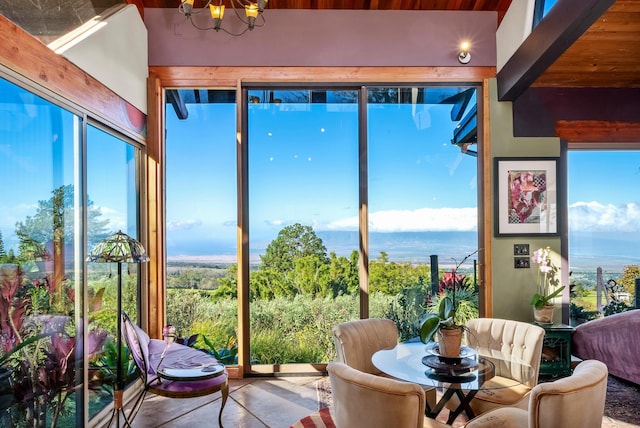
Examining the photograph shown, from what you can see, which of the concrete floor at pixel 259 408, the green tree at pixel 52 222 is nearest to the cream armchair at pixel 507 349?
the concrete floor at pixel 259 408

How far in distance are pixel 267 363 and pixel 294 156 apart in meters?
2.03

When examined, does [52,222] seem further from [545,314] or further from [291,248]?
[545,314]

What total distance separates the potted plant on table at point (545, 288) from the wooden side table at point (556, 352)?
4.6 inches

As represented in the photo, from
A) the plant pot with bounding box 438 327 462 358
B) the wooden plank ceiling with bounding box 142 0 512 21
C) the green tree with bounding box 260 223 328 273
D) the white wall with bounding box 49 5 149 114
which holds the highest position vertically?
the wooden plank ceiling with bounding box 142 0 512 21

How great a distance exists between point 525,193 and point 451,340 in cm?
232

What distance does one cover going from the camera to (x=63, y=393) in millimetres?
2521

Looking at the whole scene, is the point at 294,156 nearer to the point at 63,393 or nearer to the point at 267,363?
the point at 267,363

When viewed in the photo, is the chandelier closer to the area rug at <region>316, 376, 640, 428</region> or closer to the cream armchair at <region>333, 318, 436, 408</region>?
→ the cream armchair at <region>333, 318, 436, 408</region>

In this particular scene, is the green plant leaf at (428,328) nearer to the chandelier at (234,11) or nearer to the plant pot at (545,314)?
the plant pot at (545,314)

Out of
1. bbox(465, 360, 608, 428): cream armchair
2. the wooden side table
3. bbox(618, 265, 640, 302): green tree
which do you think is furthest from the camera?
bbox(618, 265, 640, 302): green tree

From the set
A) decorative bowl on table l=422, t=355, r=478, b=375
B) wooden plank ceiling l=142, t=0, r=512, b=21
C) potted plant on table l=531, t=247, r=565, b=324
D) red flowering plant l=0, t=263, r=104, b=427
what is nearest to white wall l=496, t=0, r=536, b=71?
wooden plank ceiling l=142, t=0, r=512, b=21

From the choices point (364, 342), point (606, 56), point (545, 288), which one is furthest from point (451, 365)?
point (606, 56)

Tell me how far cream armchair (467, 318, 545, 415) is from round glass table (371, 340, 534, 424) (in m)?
0.02

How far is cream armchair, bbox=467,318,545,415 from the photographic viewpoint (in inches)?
95.0
